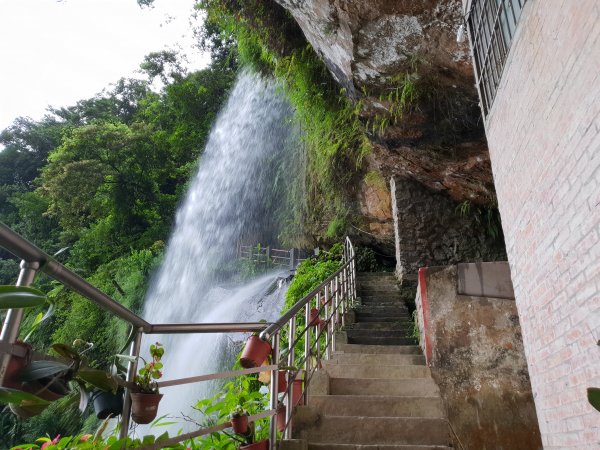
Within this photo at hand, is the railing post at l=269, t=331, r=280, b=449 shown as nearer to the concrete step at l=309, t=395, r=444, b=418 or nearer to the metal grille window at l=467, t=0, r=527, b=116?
the concrete step at l=309, t=395, r=444, b=418

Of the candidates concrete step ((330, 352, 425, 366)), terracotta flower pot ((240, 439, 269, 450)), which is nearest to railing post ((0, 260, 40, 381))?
terracotta flower pot ((240, 439, 269, 450))

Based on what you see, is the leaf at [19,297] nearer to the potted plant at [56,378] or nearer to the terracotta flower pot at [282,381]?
the potted plant at [56,378]

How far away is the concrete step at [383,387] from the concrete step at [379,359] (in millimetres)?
447

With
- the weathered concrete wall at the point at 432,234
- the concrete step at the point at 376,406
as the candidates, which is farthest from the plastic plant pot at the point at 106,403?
the weathered concrete wall at the point at 432,234

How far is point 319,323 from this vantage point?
3.66m

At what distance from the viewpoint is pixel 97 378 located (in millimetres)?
1285

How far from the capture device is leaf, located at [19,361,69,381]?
104 centimetres

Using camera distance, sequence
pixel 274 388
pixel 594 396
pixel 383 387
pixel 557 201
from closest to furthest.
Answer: pixel 594 396 → pixel 557 201 → pixel 274 388 → pixel 383 387

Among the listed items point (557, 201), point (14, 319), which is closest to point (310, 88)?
point (557, 201)

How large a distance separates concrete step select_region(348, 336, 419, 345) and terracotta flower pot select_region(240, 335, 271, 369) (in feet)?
10.7


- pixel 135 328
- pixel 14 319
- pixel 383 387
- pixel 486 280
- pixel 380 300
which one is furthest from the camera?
pixel 380 300

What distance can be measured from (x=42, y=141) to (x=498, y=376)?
23.8m

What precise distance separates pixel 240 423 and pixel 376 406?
1621 millimetres

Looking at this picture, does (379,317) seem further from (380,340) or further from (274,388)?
(274,388)
